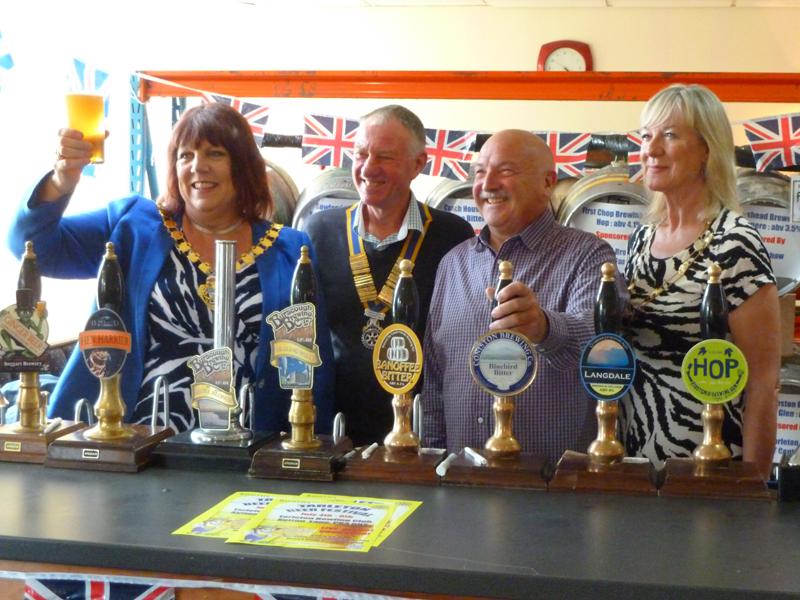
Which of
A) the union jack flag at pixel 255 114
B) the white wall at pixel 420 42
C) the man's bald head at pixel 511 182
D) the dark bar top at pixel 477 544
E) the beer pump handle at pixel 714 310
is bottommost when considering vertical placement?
the dark bar top at pixel 477 544

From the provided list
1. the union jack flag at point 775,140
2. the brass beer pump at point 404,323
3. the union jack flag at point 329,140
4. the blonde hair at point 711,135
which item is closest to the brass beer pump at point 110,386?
the brass beer pump at point 404,323

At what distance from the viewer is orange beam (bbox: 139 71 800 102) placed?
335 centimetres

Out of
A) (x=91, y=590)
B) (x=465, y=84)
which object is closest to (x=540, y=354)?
(x=91, y=590)

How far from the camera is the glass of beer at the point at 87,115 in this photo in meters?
2.14

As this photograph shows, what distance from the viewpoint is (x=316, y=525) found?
147 cm

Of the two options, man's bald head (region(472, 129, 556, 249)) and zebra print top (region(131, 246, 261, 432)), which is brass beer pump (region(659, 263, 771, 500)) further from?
zebra print top (region(131, 246, 261, 432))

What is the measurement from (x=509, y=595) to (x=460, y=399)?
949 millimetres

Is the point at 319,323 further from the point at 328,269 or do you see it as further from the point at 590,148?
the point at 590,148

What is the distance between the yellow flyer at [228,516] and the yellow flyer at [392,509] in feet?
0.31

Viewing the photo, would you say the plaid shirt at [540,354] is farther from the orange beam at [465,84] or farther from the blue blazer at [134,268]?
the orange beam at [465,84]

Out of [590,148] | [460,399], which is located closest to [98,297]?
[460,399]

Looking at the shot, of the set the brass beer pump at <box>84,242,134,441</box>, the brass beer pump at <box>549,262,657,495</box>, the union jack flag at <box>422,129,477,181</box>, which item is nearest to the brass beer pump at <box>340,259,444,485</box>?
the brass beer pump at <box>549,262,657,495</box>

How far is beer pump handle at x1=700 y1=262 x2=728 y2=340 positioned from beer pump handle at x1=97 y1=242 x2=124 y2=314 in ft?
3.70

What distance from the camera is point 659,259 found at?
2.12m
